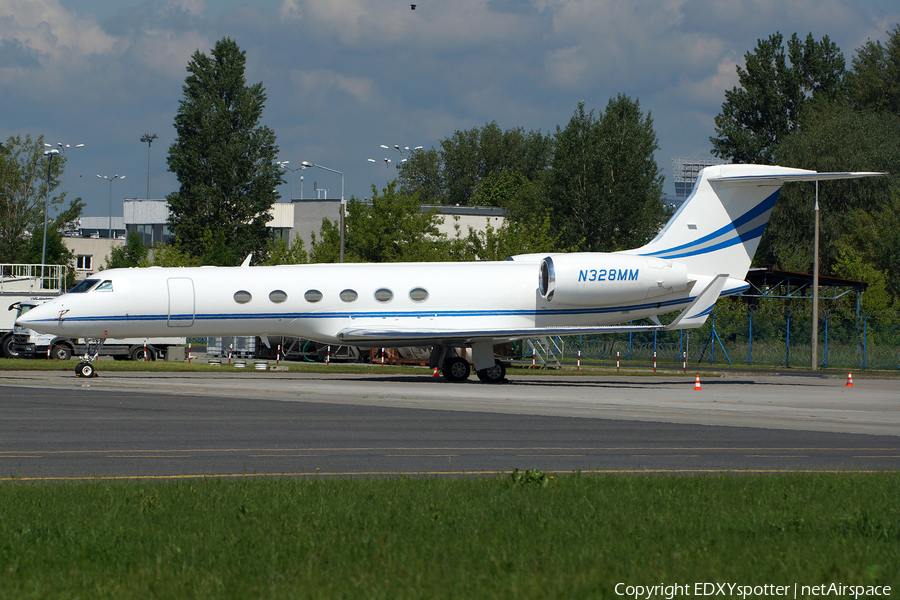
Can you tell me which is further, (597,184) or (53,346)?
(597,184)

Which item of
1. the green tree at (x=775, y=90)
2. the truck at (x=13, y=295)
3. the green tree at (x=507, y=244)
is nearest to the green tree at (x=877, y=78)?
the green tree at (x=775, y=90)

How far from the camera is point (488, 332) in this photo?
25.4 metres

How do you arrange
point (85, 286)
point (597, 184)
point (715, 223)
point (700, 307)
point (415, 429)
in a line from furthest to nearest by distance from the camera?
1. point (597, 184)
2. point (715, 223)
3. point (700, 307)
4. point (85, 286)
5. point (415, 429)

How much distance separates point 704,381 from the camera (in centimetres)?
2962

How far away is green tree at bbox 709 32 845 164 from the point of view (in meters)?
72.4

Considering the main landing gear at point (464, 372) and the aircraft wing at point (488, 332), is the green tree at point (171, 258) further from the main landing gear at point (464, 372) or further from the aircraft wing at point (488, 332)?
the aircraft wing at point (488, 332)

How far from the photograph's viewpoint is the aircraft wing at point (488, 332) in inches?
984

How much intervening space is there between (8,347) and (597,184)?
134 feet

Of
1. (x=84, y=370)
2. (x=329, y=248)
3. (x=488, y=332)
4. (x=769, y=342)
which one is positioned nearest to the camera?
(x=84, y=370)

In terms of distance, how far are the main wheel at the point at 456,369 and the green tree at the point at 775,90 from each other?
51.7m

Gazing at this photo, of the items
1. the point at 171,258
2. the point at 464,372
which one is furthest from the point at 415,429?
the point at 171,258

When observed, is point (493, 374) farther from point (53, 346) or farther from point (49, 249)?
point (49, 249)

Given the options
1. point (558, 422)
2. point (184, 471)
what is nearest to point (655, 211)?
point (558, 422)

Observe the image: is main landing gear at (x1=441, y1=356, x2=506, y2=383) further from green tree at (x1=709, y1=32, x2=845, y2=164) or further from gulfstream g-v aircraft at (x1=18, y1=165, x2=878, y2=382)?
green tree at (x1=709, y1=32, x2=845, y2=164)
